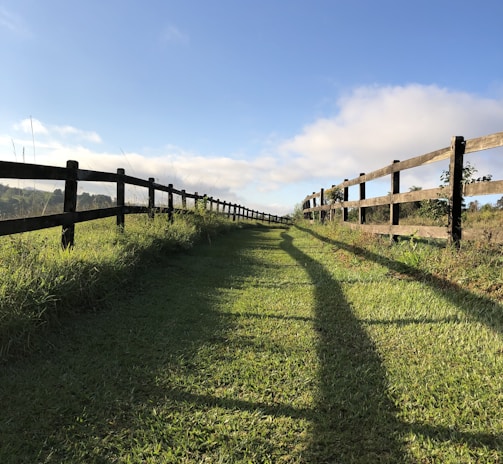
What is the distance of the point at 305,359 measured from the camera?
2838mm

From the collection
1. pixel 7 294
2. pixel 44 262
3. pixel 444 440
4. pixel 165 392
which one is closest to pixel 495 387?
pixel 444 440

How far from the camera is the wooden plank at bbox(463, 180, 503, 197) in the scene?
4.00 m

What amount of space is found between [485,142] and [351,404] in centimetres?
367

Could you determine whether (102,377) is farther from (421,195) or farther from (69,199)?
(421,195)

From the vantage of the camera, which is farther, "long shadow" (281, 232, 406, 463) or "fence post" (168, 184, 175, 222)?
"fence post" (168, 184, 175, 222)

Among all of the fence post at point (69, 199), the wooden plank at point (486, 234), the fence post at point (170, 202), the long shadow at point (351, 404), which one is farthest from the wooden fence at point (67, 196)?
the wooden plank at point (486, 234)

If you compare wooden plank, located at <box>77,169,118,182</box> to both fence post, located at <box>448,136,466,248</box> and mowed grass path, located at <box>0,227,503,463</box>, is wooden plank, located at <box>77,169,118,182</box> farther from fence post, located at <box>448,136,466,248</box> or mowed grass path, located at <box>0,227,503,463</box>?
fence post, located at <box>448,136,466,248</box>

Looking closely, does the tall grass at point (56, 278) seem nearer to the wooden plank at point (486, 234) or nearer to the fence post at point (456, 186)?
the fence post at point (456, 186)

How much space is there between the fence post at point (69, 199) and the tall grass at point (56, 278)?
0.20 metres

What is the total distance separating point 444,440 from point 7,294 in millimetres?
3144

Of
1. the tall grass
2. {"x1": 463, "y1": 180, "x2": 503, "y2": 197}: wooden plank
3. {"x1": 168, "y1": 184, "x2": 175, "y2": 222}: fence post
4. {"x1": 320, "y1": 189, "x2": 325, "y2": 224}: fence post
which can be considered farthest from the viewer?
{"x1": 320, "y1": 189, "x2": 325, "y2": 224}: fence post

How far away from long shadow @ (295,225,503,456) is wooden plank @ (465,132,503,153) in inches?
63.1

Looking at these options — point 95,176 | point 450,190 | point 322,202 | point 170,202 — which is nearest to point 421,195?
point 450,190

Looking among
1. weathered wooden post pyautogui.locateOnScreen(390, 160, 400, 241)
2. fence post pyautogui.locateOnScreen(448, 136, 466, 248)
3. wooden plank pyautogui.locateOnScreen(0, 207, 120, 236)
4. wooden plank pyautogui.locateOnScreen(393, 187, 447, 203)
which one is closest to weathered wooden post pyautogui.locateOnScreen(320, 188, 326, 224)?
weathered wooden post pyautogui.locateOnScreen(390, 160, 400, 241)
